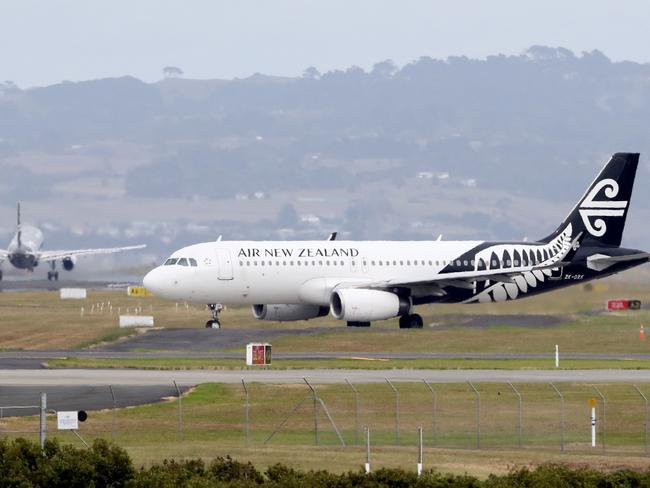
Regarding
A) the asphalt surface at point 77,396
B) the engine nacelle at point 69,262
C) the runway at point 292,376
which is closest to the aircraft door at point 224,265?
the runway at point 292,376

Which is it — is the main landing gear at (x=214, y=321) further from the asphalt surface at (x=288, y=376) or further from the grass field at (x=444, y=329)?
the asphalt surface at (x=288, y=376)

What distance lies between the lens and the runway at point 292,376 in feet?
194

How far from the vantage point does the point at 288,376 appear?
6106 cm

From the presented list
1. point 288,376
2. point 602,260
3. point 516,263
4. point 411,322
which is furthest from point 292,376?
point 602,260

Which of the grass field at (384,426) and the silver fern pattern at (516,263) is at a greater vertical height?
the silver fern pattern at (516,263)

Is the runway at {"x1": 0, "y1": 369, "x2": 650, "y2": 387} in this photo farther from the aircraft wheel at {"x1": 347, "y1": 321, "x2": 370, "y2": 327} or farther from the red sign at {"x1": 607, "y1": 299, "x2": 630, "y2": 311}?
the red sign at {"x1": 607, "y1": 299, "x2": 630, "y2": 311}

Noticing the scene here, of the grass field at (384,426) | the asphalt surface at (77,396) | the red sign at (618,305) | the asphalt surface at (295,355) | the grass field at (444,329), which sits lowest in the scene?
the grass field at (384,426)

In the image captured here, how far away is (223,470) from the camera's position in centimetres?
3853

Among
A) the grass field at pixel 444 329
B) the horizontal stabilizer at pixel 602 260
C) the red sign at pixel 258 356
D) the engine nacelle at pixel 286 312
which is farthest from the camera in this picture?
the horizontal stabilizer at pixel 602 260

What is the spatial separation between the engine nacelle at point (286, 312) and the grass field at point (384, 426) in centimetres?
2664

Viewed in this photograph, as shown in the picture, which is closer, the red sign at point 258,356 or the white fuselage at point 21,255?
the red sign at point 258,356

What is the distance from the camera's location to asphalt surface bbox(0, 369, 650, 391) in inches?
2327

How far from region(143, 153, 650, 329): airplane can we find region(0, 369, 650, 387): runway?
16623 millimetres

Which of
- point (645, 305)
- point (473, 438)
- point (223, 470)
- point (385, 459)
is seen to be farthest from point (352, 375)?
point (645, 305)
